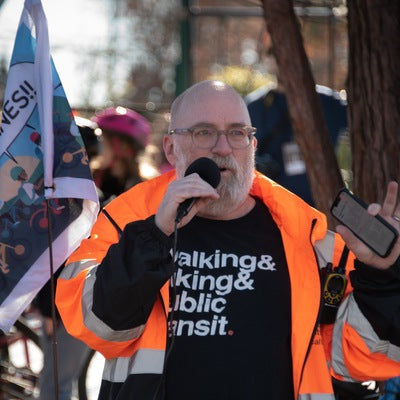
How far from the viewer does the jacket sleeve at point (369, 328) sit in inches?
121

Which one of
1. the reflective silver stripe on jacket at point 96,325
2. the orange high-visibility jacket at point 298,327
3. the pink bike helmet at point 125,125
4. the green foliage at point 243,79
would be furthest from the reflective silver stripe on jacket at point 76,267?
the green foliage at point 243,79

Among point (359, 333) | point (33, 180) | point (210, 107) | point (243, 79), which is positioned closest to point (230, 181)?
point (210, 107)

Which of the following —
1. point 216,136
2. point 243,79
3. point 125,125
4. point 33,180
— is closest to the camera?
point 216,136

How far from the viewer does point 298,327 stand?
322cm

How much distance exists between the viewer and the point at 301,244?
338 centimetres

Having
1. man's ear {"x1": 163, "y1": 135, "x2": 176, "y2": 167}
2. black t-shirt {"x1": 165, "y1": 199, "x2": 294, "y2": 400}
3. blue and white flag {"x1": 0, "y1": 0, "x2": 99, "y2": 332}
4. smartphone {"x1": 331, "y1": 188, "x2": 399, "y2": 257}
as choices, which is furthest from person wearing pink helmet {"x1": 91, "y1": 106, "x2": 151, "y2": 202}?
smartphone {"x1": 331, "y1": 188, "x2": 399, "y2": 257}

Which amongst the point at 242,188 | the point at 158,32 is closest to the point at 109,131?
the point at 242,188

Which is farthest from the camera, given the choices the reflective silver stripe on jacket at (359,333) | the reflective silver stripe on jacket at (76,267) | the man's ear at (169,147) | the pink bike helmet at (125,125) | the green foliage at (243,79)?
the green foliage at (243,79)

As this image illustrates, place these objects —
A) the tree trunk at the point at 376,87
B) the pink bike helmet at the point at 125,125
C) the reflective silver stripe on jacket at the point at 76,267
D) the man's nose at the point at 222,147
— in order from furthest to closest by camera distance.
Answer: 1. the pink bike helmet at the point at 125,125
2. the tree trunk at the point at 376,87
3. the man's nose at the point at 222,147
4. the reflective silver stripe on jacket at the point at 76,267

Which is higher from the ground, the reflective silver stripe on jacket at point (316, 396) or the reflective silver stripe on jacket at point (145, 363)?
the reflective silver stripe on jacket at point (145, 363)

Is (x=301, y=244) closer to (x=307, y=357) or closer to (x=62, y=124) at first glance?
(x=307, y=357)

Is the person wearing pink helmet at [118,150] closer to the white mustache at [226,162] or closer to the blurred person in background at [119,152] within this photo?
the blurred person in background at [119,152]

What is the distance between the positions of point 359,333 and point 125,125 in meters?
3.54

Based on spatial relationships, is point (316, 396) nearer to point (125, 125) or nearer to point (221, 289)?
point (221, 289)
